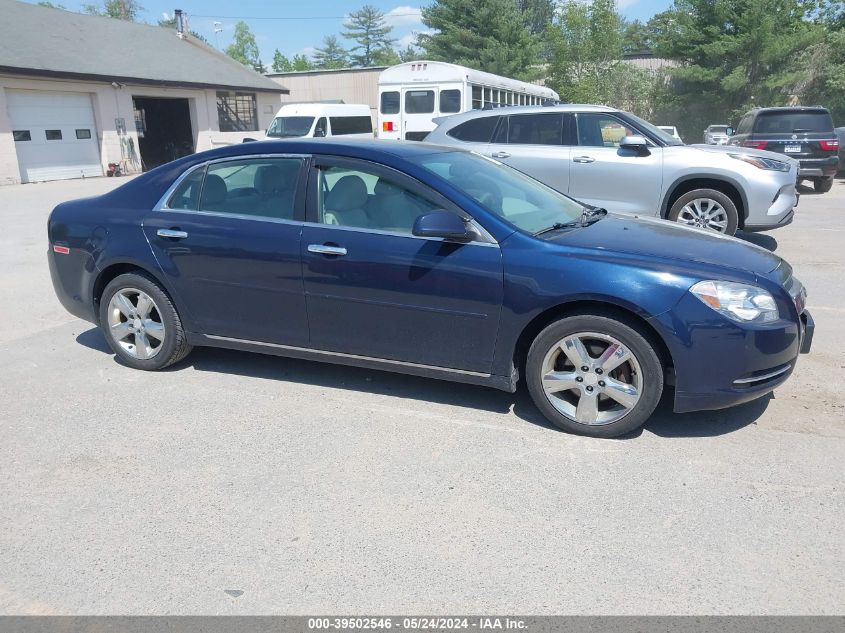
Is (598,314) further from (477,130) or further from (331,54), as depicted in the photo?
(331,54)

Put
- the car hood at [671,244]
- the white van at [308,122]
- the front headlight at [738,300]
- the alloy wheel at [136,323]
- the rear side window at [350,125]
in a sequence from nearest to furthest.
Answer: the front headlight at [738,300] < the car hood at [671,244] < the alloy wheel at [136,323] < the white van at [308,122] < the rear side window at [350,125]

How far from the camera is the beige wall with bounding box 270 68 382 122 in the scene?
157ft

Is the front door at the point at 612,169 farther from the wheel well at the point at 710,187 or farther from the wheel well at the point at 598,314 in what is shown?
the wheel well at the point at 598,314

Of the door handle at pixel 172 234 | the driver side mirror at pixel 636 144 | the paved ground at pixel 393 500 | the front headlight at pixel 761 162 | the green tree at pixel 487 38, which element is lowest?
the paved ground at pixel 393 500

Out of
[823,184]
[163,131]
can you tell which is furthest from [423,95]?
[163,131]

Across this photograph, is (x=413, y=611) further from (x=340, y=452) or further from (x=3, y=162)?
(x=3, y=162)

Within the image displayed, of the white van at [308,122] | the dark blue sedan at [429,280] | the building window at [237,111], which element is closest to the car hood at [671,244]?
the dark blue sedan at [429,280]

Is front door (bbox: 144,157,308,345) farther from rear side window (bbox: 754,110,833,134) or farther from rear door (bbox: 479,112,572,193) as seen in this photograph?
rear side window (bbox: 754,110,833,134)

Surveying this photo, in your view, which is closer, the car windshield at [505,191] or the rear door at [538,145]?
the car windshield at [505,191]

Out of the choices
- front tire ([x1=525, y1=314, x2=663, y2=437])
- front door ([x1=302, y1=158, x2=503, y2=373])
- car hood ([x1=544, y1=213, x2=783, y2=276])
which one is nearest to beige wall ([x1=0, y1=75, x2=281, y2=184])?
front door ([x1=302, y1=158, x2=503, y2=373])

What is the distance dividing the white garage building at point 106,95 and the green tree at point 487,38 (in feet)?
50.3

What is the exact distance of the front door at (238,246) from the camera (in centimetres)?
452

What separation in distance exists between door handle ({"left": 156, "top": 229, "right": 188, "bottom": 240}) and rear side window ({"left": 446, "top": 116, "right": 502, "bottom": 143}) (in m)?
6.01

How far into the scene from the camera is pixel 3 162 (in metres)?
21.3
